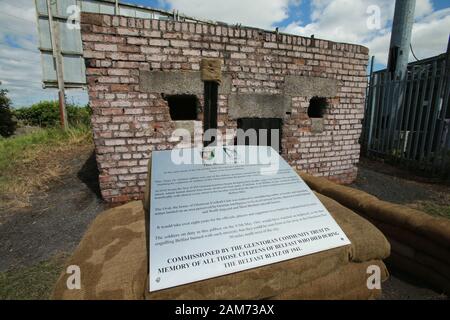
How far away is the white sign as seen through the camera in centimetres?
115

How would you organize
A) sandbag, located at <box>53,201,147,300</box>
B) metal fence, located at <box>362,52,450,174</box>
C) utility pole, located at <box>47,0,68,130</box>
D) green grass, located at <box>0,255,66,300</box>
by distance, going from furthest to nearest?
1. utility pole, located at <box>47,0,68,130</box>
2. metal fence, located at <box>362,52,450,174</box>
3. green grass, located at <box>0,255,66,300</box>
4. sandbag, located at <box>53,201,147,300</box>

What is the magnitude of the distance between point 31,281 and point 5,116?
11.6m

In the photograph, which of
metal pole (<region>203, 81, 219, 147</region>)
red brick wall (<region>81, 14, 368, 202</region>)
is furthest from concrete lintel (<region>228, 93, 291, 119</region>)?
metal pole (<region>203, 81, 219, 147</region>)

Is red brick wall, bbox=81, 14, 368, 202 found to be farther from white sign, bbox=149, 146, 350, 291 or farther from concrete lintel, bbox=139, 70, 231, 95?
white sign, bbox=149, 146, 350, 291

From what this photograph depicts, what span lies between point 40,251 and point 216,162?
83.8 inches

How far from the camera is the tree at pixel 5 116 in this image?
9727mm

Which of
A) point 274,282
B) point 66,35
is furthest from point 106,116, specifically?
point 66,35

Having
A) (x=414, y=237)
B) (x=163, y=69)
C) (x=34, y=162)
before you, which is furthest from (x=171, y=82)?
(x=34, y=162)

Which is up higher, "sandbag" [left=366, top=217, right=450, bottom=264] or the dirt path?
"sandbag" [left=366, top=217, right=450, bottom=264]

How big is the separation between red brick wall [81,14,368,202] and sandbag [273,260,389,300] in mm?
2429

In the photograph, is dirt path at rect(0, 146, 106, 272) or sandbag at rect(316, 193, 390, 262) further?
dirt path at rect(0, 146, 106, 272)

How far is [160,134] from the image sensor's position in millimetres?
3180

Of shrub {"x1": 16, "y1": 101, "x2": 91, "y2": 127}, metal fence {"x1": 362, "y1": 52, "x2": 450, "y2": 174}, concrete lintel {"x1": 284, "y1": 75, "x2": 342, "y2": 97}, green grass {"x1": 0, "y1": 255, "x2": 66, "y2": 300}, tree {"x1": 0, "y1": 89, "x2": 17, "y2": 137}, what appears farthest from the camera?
shrub {"x1": 16, "y1": 101, "x2": 91, "y2": 127}
